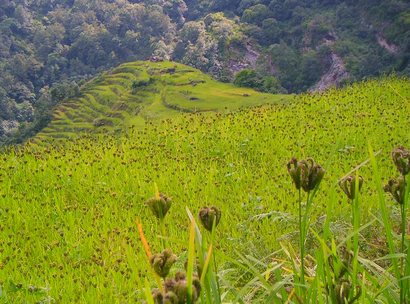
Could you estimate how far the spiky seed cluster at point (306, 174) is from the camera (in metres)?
1.13

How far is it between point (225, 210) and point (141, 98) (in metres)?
65.3

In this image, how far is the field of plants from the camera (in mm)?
1339

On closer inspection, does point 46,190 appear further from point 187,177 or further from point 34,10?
point 34,10

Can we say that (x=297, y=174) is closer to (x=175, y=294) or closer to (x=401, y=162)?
(x=401, y=162)

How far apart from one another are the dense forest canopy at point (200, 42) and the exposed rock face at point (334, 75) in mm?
215

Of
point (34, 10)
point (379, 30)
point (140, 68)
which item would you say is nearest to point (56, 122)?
point (140, 68)

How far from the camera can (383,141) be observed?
711cm

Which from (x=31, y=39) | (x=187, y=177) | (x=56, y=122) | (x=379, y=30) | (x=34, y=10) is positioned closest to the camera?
(x=187, y=177)

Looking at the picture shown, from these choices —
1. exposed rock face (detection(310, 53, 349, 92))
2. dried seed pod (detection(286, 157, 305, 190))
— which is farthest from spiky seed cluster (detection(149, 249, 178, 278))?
exposed rock face (detection(310, 53, 349, 92))

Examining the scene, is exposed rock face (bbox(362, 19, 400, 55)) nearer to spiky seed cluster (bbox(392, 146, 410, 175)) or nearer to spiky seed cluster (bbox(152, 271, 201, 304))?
spiky seed cluster (bbox(392, 146, 410, 175))

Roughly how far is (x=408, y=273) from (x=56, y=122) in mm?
65188

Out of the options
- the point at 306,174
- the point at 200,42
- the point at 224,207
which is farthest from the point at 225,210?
the point at 200,42

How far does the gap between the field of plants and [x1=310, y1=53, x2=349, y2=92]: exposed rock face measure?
65.7 meters

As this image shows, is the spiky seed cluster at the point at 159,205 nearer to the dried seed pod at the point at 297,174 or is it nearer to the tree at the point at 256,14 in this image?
the dried seed pod at the point at 297,174
